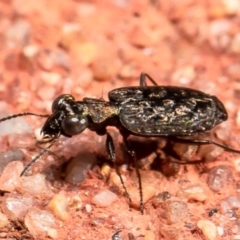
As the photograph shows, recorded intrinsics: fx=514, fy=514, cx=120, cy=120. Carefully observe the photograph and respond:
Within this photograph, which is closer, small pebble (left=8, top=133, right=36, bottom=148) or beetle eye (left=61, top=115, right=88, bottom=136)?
beetle eye (left=61, top=115, right=88, bottom=136)

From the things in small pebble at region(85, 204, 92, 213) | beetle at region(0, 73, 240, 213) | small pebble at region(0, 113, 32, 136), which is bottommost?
small pebble at region(85, 204, 92, 213)

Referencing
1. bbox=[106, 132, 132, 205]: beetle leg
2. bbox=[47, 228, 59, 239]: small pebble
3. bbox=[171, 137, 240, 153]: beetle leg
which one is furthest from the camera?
bbox=[171, 137, 240, 153]: beetle leg

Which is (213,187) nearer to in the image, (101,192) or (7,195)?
(101,192)

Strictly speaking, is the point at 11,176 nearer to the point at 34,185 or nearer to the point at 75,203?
the point at 34,185

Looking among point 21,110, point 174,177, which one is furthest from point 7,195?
point 174,177

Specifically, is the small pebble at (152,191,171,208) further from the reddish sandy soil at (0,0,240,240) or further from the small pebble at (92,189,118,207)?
the small pebble at (92,189,118,207)

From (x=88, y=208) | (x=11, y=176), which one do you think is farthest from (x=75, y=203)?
(x=11, y=176)

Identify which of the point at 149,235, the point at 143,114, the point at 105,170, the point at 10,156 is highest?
the point at 143,114

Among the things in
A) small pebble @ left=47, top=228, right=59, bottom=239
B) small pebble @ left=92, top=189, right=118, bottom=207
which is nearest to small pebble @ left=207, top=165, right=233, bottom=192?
small pebble @ left=92, top=189, right=118, bottom=207
